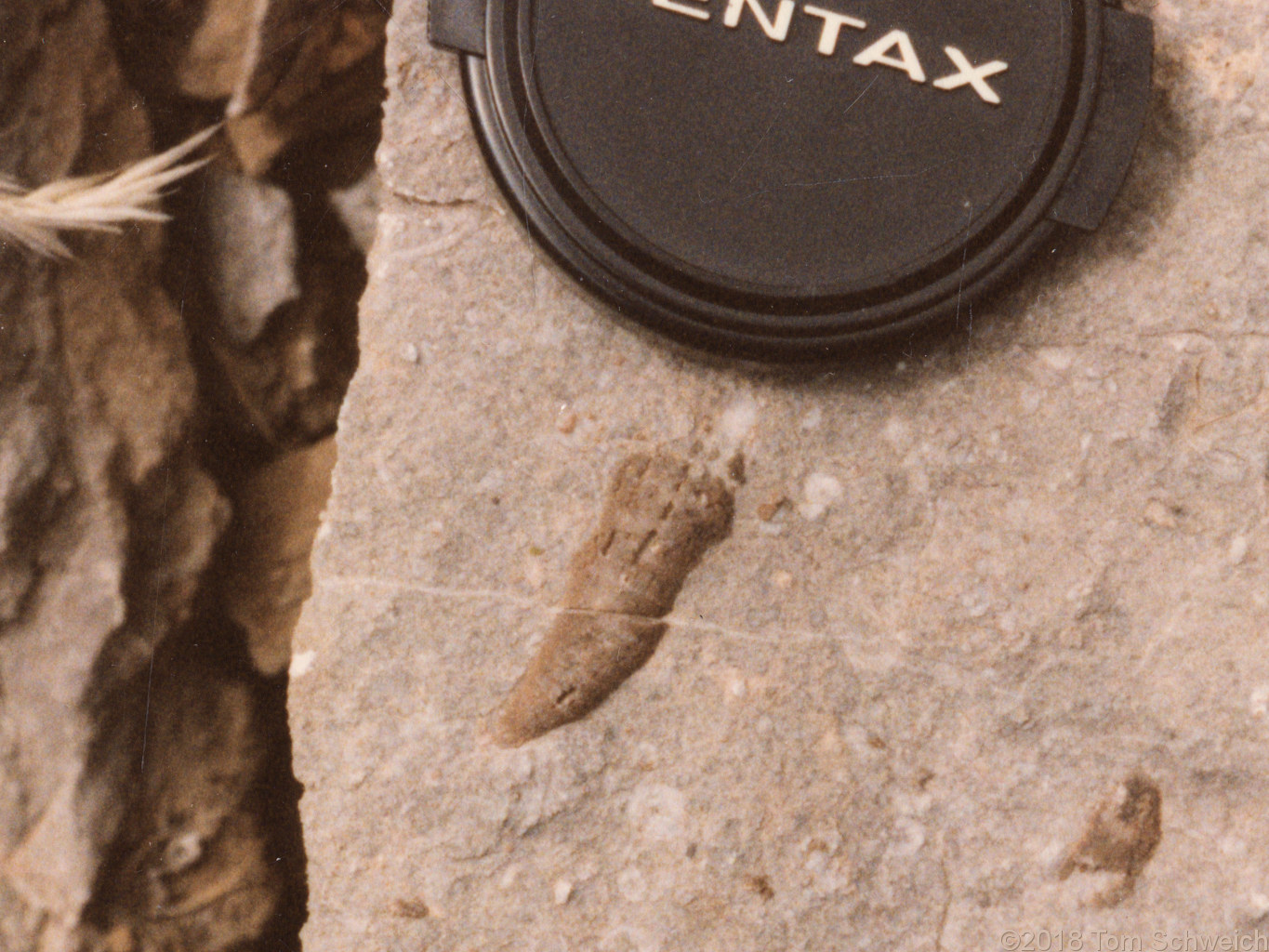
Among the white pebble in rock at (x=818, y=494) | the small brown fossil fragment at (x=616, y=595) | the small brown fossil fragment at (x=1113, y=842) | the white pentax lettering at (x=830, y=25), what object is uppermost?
the white pentax lettering at (x=830, y=25)

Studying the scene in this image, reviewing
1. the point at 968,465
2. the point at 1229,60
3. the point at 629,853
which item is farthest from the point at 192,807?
the point at 1229,60

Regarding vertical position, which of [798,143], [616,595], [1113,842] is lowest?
[1113,842]

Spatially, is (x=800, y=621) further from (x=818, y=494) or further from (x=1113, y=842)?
(x=1113, y=842)

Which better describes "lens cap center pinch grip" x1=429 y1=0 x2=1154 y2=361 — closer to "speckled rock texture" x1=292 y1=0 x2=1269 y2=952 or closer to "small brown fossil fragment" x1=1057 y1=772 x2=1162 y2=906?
"speckled rock texture" x1=292 y1=0 x2=1269 y2=952

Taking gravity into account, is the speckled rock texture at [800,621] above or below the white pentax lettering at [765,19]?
below

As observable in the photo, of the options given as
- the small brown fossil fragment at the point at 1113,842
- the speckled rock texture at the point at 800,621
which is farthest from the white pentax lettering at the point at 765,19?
the small brown fossil fragment at the point at 1113,842

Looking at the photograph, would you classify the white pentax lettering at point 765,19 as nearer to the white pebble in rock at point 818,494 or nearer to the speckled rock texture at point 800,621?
the speckled rock texture at point 800,621

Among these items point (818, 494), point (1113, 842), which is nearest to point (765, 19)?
point (818, 494)

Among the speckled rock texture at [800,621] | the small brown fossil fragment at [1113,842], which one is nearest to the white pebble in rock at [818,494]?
the speckled rock texture at [800,621]
